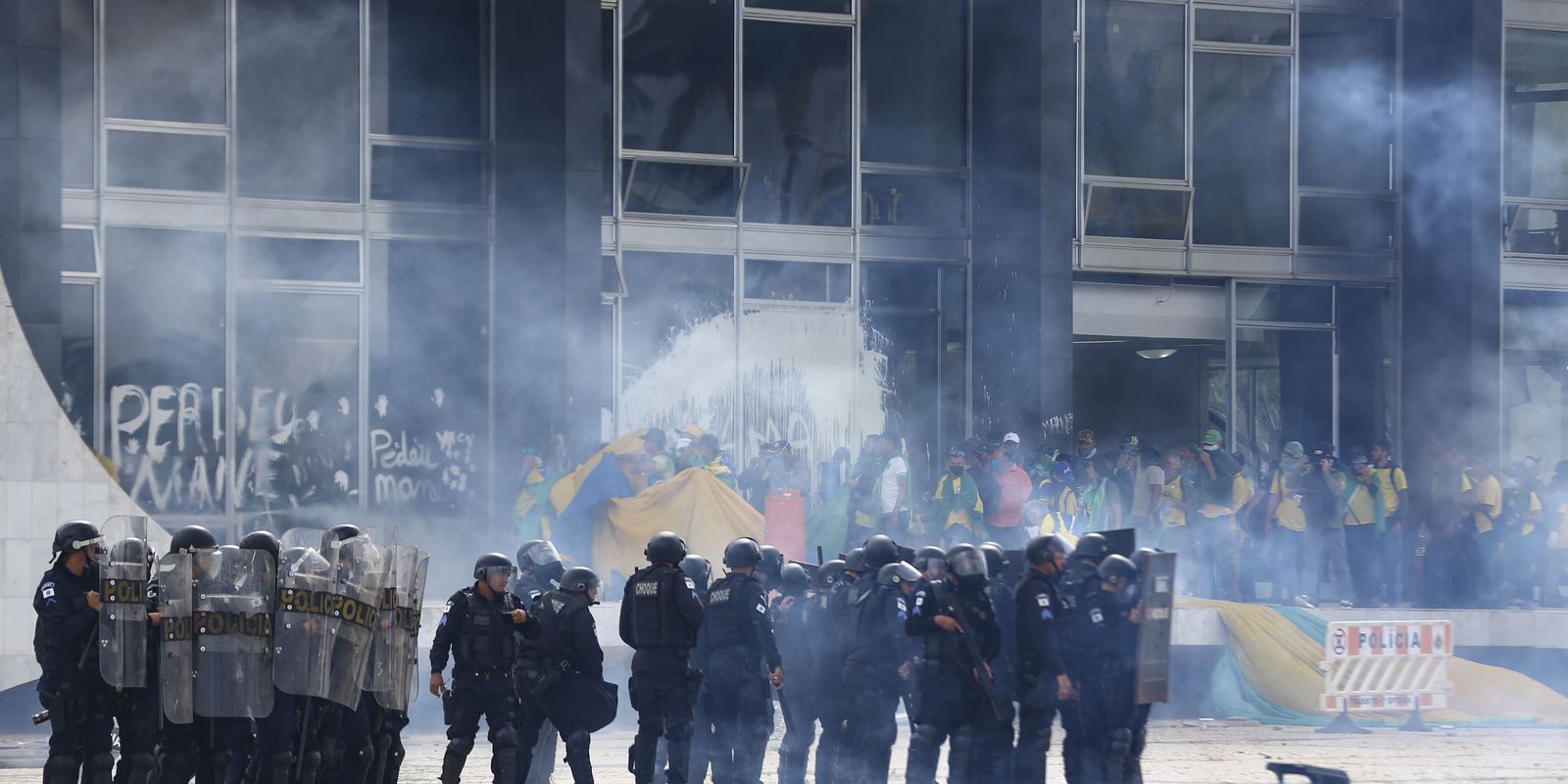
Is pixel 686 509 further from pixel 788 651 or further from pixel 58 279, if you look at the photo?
pixel 58 279

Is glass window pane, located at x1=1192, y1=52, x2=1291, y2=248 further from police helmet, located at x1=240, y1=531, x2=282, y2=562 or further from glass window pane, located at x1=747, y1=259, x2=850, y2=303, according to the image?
police helmet, located at x1=240, y1=531, x2=282, y2=562

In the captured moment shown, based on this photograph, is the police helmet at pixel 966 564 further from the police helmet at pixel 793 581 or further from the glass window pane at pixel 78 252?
the glass window pane at pixel 78 252

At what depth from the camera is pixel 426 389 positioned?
731 inches

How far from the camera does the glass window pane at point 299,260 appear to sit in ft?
59.8

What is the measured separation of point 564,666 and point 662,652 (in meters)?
0.60

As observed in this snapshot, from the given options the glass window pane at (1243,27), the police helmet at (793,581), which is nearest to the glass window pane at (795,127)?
the glass window pane at (1243,27)

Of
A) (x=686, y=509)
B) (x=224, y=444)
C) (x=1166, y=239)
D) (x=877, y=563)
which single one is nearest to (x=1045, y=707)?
(x=877, y=563)

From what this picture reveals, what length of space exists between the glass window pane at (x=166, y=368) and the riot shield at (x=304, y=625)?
28.2ft

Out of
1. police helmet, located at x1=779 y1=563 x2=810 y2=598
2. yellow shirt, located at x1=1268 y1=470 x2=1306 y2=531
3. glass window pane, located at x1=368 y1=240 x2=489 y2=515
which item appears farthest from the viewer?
glass window pane, located at x1=368 y1=240 x2=489 y2=515

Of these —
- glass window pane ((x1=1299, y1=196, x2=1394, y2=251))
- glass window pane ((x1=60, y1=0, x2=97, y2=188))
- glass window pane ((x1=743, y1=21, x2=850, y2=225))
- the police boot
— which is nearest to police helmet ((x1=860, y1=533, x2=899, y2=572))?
the police boot

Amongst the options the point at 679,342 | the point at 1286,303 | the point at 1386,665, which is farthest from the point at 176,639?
the point at 1286,303

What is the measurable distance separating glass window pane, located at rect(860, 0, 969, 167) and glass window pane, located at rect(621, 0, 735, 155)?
5.33 ft

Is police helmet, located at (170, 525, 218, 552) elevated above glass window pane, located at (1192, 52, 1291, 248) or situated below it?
below

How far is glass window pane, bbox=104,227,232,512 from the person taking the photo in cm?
1770
